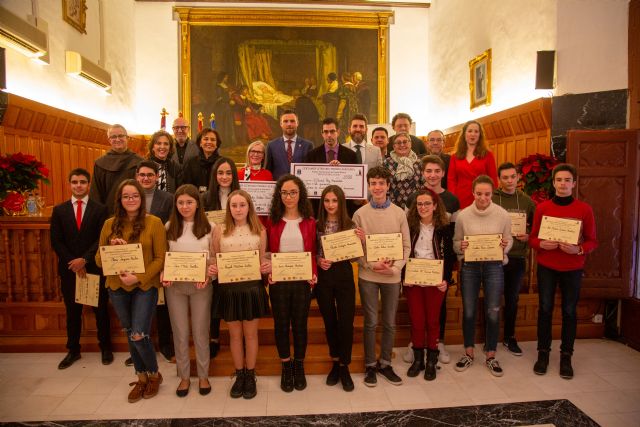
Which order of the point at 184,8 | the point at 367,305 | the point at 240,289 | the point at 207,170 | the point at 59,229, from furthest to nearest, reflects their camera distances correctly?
the point at 184,8 → the point at 207,170 → the point at 59,229 → the point at 367,305 → the point at 240,289

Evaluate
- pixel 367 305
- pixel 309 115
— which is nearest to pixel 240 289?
pixel 367 305

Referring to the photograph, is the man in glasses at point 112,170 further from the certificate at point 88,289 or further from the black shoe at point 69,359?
the black shoe at point 69,359

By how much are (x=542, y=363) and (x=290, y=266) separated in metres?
2.34

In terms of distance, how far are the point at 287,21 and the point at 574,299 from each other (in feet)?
27.7

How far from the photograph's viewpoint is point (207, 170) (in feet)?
13.4

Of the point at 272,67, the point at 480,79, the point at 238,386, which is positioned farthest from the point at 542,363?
the point at 272,67

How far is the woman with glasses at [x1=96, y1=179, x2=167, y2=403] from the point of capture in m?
3.02

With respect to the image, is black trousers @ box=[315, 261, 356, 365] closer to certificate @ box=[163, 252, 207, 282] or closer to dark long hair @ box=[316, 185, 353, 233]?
dark long hair @ box=[316, 185, 353, 233]

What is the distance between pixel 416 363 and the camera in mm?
3520

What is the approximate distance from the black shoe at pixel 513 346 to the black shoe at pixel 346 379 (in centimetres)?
168

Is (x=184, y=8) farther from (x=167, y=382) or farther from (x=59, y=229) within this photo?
(x=167, y=382)

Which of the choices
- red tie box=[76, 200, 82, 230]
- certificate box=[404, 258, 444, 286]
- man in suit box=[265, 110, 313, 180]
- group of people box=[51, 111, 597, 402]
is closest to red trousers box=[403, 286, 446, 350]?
group of people box=[51, 111, 597, 402]

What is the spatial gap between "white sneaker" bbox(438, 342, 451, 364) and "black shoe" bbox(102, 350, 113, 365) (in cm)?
296

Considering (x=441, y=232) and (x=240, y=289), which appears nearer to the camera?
(x=240, y=289)
